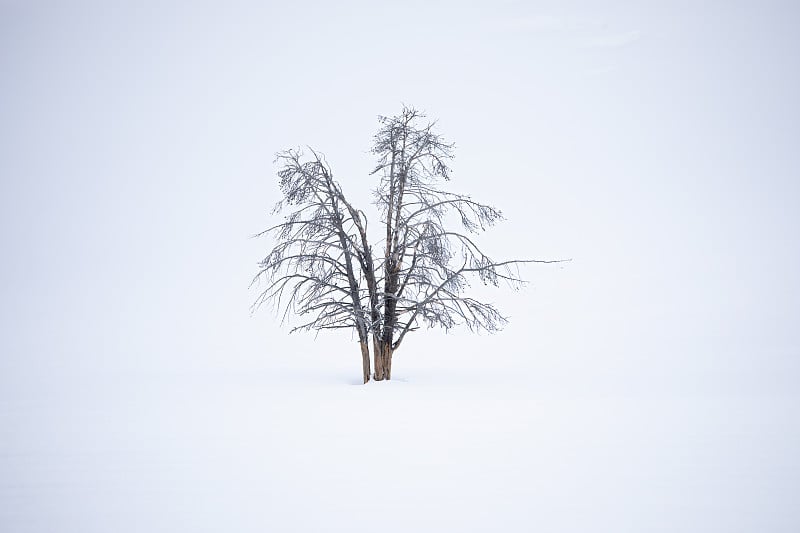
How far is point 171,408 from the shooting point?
43.4 ft

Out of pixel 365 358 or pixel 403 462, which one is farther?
pixel 365 358

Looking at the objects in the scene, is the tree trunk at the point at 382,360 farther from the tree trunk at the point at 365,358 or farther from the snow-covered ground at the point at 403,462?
the snow-covered ground at the point at 403,462

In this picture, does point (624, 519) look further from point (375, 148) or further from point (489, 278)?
point (375, 148)

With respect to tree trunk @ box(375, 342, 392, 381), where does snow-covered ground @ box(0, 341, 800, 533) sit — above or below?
below

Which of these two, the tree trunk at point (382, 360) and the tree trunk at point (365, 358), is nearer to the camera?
the tree trunk at point (365, 358)

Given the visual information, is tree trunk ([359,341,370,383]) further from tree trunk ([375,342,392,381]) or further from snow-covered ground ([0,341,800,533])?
snow-covered ground ([0,341,800,533])

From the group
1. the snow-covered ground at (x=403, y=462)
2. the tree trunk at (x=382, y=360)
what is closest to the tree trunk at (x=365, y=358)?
the tree trunk at (x=382, y=360)

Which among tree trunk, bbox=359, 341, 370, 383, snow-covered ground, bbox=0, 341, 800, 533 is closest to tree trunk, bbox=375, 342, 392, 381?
tree trunk, bbox=359, 341, 370, 383

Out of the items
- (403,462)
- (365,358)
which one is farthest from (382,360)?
(403,462)

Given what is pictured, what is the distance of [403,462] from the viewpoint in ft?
27.1

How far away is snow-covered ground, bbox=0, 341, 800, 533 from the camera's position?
6188 mm

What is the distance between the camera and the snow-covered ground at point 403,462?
20.3 ft

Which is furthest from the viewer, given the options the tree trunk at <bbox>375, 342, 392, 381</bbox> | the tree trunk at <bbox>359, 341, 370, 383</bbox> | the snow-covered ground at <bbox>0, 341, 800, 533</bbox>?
the tree trunk at <bbox>375, 342, 392, 381</bbox>

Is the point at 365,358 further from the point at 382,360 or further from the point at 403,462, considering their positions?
the point at 403,462
